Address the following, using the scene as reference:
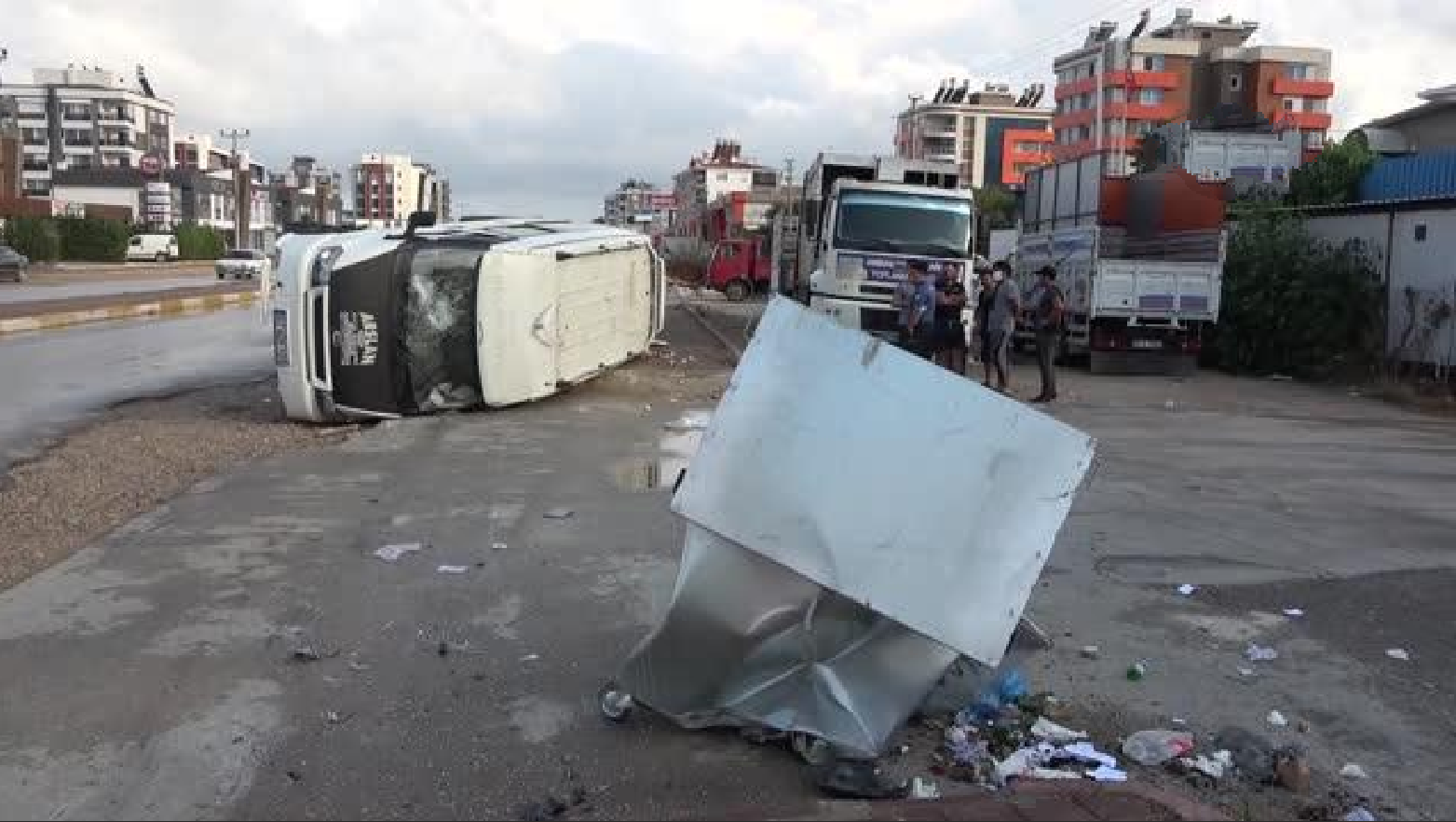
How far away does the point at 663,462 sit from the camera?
11438mm

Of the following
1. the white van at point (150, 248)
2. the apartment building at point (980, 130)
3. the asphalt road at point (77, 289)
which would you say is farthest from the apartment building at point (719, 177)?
the asphalt road at point (77, 289)

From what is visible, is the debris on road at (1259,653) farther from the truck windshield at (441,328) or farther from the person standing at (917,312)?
the person standing at (917,312)

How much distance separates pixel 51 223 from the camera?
70.1 metres

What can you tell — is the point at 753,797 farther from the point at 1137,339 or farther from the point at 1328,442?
the point at 1137,339

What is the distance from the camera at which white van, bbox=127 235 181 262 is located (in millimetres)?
80875

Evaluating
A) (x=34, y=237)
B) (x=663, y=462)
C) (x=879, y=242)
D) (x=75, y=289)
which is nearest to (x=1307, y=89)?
(x=34, y=237)

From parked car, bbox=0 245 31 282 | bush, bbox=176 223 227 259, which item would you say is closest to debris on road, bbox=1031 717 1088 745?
parked car, bbox=0 245 31 282

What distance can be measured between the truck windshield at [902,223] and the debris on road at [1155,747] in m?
16.6

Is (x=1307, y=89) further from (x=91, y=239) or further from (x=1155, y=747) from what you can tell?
(x=1155, y=747)

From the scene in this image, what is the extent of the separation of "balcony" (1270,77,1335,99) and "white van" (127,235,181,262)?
304 ft

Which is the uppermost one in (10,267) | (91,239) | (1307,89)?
(1307,89)

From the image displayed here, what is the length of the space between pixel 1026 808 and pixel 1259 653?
226 centimetres

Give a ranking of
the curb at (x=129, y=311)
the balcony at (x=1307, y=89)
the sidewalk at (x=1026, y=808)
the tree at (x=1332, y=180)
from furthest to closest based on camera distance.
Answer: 1. the balcony at (x=1307, y=89)
2. the tree at (x=1332, y=180)
3. the curb at (x=129, y=311)
4. the sidewalk at (x=1026, y=808)

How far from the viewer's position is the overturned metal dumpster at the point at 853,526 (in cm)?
436
